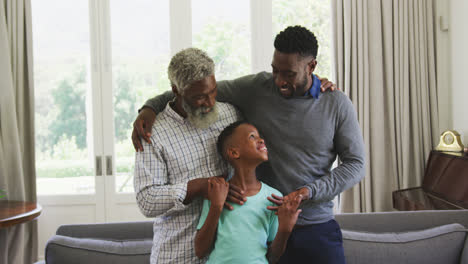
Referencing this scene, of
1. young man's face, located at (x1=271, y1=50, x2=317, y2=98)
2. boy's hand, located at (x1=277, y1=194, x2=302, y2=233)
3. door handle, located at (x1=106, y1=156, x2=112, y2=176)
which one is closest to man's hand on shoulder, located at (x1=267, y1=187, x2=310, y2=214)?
boy's hand, located at (x1=277, y1=194, x2=302, y2=233)

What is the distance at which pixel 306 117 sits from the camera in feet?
4.75

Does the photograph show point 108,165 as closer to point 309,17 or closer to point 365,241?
point 309,17

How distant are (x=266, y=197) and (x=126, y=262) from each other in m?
0.86

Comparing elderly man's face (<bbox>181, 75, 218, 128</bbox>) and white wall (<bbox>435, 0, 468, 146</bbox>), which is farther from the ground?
white wall (<bbox>435, 0, 468, 146</bbox>)

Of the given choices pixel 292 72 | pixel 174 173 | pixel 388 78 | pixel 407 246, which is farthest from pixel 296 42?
pixel 388 78

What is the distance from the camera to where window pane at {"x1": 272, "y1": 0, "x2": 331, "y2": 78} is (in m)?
3.68

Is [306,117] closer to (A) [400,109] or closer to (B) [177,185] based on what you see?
(B) [177,185]

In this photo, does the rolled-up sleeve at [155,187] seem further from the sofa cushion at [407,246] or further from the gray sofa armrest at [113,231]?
the sofa cushion at [407,246]

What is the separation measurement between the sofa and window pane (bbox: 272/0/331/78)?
190 cm

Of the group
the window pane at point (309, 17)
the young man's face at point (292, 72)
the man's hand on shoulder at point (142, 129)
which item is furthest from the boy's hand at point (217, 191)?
the window pane at point (309, 17)

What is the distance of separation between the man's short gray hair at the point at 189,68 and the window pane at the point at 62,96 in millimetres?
2446

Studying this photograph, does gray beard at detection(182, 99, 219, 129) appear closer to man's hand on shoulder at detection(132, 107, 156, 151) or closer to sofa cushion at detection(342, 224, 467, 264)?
man's hand on shoulder at detection(132, 107, 156, 151)

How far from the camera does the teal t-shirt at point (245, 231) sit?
1350 millimetres

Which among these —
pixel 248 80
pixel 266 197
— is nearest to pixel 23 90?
pixel 248 80
